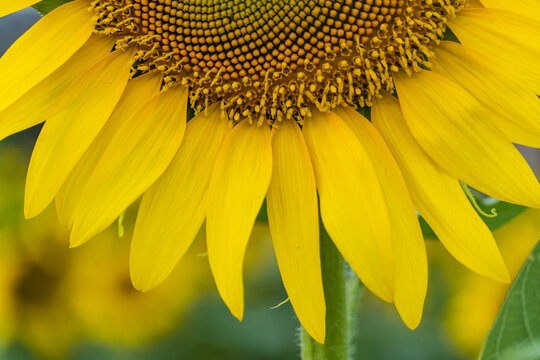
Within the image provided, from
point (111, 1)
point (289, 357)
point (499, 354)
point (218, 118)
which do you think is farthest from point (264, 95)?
point (289, 357)

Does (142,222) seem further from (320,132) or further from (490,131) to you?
(490,131)

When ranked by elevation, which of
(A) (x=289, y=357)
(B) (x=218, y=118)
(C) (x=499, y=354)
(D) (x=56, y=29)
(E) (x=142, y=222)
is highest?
(D) (x=56, y=29)

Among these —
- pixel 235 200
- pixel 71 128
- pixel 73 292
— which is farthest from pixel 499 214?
pixel 73 292

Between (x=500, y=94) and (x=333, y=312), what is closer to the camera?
(x=500, y=94)

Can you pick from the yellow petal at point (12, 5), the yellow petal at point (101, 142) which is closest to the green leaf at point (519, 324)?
the yellow petal at point (101, 142)

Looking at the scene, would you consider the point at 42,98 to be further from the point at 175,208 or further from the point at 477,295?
the point at 477,295

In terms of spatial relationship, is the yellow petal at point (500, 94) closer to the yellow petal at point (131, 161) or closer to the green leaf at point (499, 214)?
the green leaf at point (499, 214)
